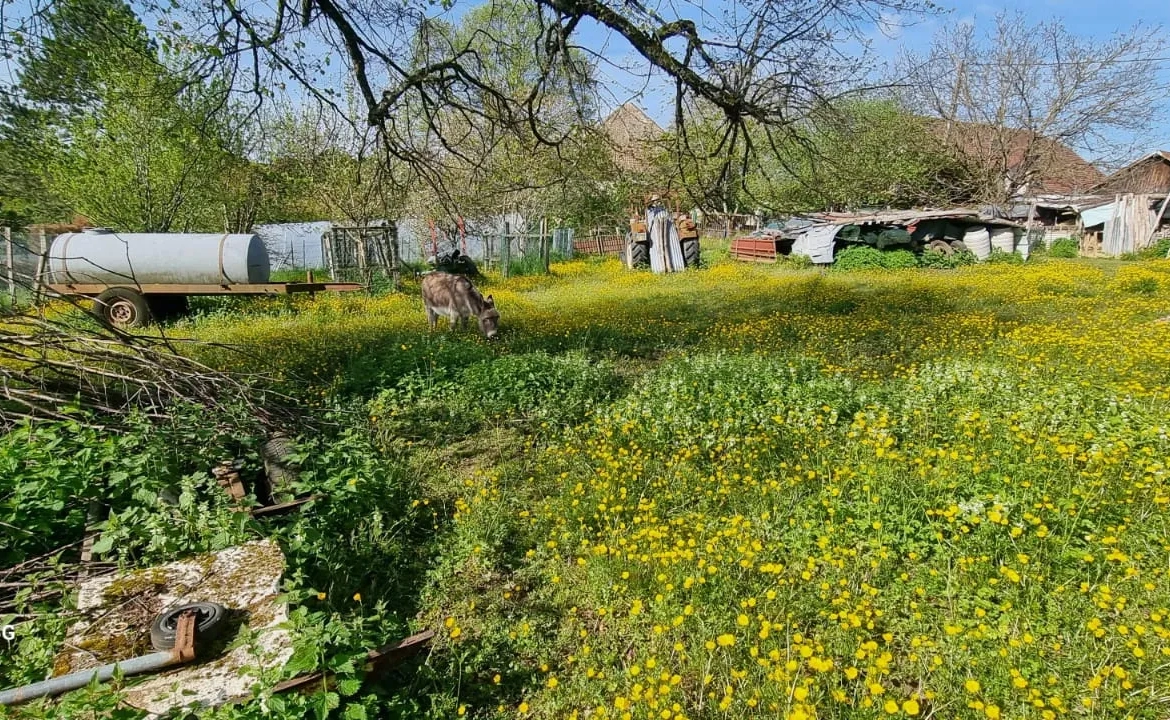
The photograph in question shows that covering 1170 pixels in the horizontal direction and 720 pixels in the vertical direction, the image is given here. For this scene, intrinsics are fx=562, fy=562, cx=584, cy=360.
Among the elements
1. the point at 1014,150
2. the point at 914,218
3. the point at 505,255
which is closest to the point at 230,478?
the point at 505,255

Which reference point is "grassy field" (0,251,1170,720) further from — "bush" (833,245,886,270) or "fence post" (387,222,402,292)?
"bush" (833,245,886,270)

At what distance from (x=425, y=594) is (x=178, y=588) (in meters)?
1.26

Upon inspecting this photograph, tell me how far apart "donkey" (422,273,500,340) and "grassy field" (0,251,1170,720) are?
2371 millimetres

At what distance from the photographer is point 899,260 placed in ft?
63.0

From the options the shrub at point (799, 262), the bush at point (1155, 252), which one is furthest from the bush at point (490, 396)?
the bush at point (1155, 252)

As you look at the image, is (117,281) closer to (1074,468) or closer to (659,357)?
(659,357)

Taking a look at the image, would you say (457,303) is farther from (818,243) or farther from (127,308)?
(818,243)

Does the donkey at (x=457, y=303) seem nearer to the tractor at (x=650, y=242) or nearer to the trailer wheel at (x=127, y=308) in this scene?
the trailer wheel at (x=127, y=308)

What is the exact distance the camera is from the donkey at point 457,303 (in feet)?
30.6

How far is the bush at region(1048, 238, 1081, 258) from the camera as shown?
891 inches

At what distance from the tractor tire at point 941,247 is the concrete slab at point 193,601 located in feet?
75.7

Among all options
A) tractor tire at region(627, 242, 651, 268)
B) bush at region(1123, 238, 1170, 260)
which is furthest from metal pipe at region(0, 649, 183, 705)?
bush at region(1123, 238, 1170, 260)

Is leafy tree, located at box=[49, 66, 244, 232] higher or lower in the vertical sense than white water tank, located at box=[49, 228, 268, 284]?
higher

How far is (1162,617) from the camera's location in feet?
8.49
